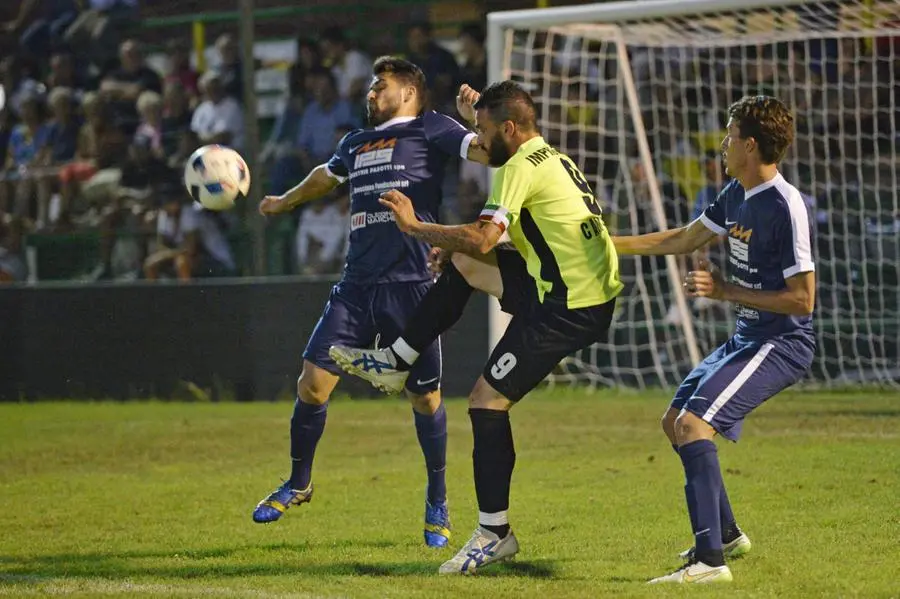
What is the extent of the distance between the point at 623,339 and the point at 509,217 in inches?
378

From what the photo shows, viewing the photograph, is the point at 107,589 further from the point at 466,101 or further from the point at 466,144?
the point at 466,101

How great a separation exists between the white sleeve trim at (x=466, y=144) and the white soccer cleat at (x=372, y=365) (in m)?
1.10

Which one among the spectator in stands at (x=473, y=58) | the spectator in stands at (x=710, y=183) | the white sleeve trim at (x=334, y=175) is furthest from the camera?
the spectator in stands at (x=473, y=58)

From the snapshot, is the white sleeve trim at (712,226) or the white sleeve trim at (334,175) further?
the white sleeve trim at (334,175)

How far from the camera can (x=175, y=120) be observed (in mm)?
19484

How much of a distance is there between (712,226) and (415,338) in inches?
60.5

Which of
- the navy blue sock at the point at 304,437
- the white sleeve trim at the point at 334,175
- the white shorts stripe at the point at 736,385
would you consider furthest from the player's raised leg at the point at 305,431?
the white shorts stripe at the point at 736,385

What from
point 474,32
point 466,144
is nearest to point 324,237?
point 474,32

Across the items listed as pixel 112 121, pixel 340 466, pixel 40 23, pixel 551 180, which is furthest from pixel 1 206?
pixel 551 180

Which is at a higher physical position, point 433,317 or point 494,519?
point 433,317

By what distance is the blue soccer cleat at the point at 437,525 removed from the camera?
7121 millimetres

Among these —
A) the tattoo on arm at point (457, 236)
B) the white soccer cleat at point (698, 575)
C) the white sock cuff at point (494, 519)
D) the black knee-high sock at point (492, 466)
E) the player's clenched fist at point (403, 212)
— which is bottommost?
the white soccer cleat at point (698, 575)

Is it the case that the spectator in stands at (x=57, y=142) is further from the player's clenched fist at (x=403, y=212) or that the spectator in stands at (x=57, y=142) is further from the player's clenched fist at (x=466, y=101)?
the player's clenched fist at (x=403, y=212)

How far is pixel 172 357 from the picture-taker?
15289mm
